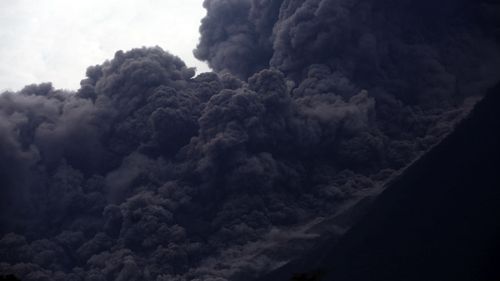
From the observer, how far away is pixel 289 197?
35969 mm

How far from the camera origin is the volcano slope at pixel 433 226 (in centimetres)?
2566

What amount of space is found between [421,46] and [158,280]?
32035 millimetres

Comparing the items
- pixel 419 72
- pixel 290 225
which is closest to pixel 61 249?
pixel 290 225

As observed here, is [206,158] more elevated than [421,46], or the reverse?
[421,46]

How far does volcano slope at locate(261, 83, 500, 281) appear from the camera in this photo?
84.2 feet

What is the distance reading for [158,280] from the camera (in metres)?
29.1

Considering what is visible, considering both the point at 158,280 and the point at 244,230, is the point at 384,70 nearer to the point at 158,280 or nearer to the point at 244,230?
the point at 244,230

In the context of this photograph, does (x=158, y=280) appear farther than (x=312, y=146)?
No

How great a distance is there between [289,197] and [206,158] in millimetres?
6408

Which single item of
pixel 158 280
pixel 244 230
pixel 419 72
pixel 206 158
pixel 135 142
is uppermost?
pixel 419 72

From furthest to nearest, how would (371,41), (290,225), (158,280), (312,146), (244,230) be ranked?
(371,41), (312,146), (290,225), (244,230), (158,280)

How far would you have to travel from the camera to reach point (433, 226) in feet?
94.9

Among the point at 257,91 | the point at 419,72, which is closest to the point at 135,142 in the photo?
the point at 257,91

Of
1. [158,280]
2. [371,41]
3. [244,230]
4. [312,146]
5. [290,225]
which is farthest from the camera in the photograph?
[371,41]
